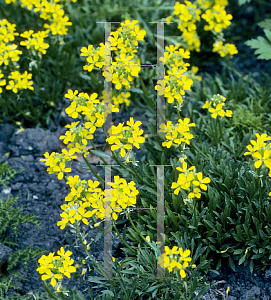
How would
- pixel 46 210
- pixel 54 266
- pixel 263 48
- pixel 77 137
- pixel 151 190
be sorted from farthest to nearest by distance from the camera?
pixel 263 48 < pixel 46 210 < pixel 151 190 < pixel 77 137 < pixel 54 266

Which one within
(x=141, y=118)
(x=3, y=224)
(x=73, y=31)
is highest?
(x=73, y=31)

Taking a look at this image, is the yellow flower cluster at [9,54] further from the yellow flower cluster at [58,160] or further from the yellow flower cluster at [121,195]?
the yellow flower cluster at [121,195]

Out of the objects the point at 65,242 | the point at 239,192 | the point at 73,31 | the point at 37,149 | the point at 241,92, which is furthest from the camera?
the point at 73,31

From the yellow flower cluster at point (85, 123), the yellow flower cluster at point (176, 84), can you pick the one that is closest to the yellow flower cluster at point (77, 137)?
the yellow flower cluster at point (85, 123)

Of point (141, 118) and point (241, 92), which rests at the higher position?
point (241, 92)

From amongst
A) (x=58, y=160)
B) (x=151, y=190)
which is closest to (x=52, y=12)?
(x=58, y=160)

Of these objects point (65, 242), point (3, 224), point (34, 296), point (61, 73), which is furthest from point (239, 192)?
point (61, 73)

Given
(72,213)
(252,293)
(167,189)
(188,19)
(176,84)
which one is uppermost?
(188,19)

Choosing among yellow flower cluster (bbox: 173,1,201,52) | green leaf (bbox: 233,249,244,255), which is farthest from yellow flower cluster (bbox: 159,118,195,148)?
yellow flower cluster (bbox: 173,1,201,52)

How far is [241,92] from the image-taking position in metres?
4.00

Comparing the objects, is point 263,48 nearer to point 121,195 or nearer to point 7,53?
point 121,195

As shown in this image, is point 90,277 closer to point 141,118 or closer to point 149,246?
point 149,246

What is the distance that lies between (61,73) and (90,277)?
2.45 meters

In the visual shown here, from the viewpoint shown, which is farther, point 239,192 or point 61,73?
point 61,73
